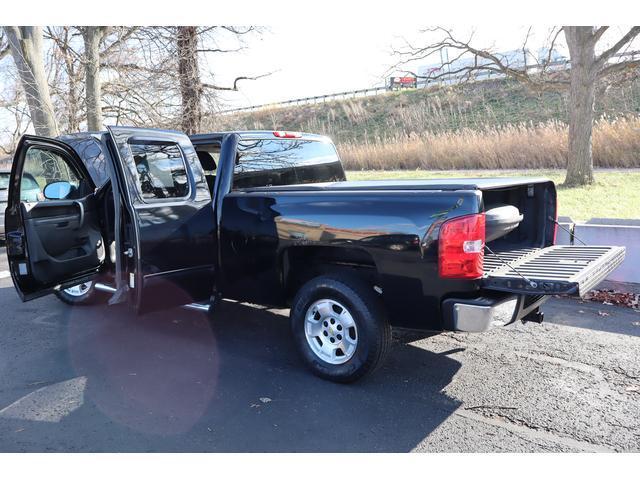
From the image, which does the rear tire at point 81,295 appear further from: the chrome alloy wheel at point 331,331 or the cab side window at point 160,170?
the chrome alloy wheel at point 331,331

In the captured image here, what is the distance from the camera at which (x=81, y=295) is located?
19.4ft

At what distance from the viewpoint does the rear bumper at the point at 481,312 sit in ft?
10.5

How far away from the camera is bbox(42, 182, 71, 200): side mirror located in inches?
210

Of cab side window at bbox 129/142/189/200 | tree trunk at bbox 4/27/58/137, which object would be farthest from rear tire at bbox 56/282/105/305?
tree trunk at bbox 4/27/58/137

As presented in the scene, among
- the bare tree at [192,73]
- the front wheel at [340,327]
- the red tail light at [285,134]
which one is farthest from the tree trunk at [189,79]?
the front wheel at [340,327]

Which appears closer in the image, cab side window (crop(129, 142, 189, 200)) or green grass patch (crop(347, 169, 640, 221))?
cab side window (crop(129, 142, 189, 200))

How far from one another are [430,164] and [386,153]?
1.87m

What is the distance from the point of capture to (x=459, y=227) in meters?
3.21

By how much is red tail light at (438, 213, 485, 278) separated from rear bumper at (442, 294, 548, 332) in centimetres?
18

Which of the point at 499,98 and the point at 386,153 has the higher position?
the point at 499,98

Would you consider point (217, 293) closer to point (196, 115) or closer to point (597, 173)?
point (196, 115)

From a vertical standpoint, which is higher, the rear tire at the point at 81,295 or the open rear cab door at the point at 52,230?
the open rear cab door at the point at 52,230

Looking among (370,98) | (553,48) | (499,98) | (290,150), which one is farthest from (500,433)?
(370,98)

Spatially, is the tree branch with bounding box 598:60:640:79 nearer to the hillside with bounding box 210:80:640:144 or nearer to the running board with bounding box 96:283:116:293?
the hillside with bounding box 210:80:640:144
